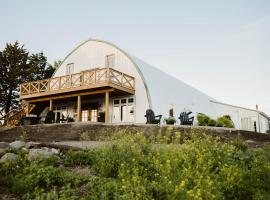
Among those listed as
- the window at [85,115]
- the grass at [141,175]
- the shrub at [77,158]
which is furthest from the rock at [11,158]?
the window at [85,115]

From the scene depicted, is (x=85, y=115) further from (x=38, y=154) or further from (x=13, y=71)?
(x=38, y=154)

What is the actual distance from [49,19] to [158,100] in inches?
485

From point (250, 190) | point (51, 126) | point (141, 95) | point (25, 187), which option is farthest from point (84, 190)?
point (141, 95)

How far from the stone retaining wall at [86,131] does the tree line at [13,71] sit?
21.0m

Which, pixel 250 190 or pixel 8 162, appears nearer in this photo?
pixel 250 190

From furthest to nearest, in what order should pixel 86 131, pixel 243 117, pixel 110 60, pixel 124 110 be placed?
pixel 243 117 < pixel 110 60 < pixel 124 110 < pixel 86 131

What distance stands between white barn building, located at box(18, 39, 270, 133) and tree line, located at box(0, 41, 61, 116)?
8.00 metres

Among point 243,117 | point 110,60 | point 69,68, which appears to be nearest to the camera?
point 110,60

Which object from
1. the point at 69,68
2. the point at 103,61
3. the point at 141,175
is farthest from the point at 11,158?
the point at 69,68

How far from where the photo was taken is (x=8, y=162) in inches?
309

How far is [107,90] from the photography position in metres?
22.9

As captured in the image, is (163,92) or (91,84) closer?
Answer: (91,84)

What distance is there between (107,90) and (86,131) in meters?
8.09

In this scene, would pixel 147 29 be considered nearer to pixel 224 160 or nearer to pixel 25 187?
pixel 224 160
